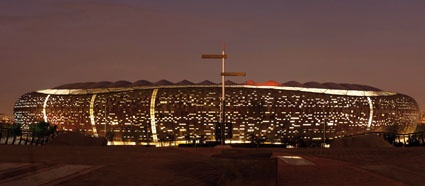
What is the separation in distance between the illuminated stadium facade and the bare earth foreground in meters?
80.8

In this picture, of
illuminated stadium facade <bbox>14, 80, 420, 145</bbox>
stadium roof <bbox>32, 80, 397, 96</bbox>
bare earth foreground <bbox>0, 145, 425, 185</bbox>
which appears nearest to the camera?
bare earth foreground <bbox>0, 145, 425, 185</bbox>

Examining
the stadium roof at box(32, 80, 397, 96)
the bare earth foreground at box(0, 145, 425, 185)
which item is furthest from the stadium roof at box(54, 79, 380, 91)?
the bare earth foreground at box(0, 145, 425, 185)

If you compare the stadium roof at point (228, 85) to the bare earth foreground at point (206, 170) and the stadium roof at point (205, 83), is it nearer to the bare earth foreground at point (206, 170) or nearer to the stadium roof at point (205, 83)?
the stadium roof at point (205, 83)

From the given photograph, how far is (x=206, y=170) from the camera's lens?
1052 cm

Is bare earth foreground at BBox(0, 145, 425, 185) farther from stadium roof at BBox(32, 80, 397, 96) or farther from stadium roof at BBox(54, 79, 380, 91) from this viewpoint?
stadium roof at BBox(54, 79, 380, 91)

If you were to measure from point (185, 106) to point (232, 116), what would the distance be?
10202 millimetres

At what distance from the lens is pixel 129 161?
12211mm

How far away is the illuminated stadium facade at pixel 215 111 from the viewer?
9588cm

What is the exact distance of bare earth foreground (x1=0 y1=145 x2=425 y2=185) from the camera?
762 cm

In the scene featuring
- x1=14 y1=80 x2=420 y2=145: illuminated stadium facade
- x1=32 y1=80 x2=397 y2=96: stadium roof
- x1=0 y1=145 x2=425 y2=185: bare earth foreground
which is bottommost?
x1=0 y1=145 x2=425 y2=185: bare earth foreground

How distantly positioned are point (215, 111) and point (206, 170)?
84631 millimetres

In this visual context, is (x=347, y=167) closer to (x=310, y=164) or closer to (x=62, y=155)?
(x=310, y=164)

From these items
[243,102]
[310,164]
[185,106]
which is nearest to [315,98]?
[243,102]

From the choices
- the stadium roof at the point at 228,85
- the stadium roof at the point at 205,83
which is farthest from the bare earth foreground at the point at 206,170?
the stadium roof at the point at 205,83
